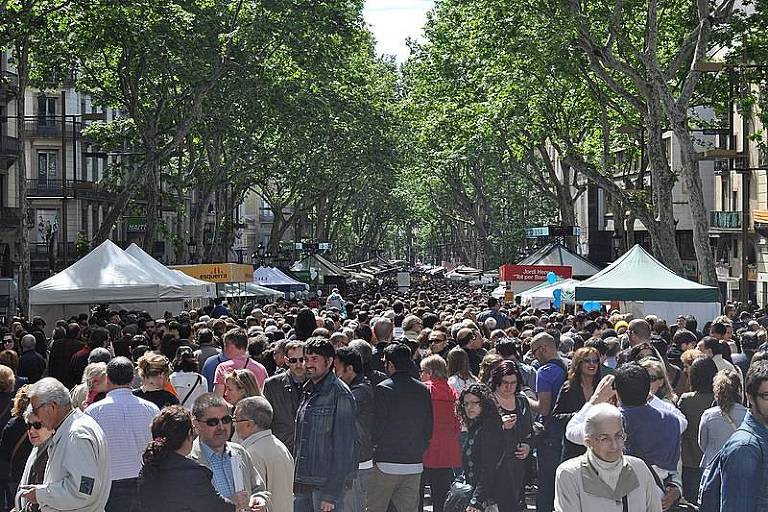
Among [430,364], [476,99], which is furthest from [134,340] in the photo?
[476,99]

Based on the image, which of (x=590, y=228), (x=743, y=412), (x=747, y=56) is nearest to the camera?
(x=743, y=412)

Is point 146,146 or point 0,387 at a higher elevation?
point 146,146

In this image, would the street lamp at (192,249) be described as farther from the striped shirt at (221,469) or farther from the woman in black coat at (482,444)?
the striped shirt at (221,469)

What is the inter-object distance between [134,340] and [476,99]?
27440mm

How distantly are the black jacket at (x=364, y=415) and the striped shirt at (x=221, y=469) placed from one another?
8.33ft

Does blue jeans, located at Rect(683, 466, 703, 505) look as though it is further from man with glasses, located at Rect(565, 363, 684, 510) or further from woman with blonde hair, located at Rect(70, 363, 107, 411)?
woman with blonde hair, located at Rect(70, 363, 107, 411)

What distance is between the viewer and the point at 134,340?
13.2m

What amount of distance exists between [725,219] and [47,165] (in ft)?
103

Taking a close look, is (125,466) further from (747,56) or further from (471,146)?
(471,146)

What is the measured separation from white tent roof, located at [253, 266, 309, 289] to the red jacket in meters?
29.1

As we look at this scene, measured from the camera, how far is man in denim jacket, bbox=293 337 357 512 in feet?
28.1

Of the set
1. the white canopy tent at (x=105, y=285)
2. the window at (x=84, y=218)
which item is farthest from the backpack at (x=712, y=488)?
the window at (x=84, y=218)

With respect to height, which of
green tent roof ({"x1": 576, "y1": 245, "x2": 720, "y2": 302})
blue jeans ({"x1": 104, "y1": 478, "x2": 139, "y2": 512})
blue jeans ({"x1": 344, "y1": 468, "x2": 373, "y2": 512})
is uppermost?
green tent roof ({"x1": 576, "y1": 245, "x2": 720, "y2": 302})

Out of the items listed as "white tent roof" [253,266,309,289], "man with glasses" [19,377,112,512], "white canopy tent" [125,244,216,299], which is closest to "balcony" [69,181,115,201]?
"white tent roof" [253,266,309,289]
